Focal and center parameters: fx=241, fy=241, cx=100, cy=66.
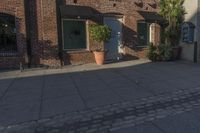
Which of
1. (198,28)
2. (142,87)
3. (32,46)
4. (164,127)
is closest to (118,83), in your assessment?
(142,87)

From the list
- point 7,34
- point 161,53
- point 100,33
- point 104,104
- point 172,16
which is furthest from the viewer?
point 172,16

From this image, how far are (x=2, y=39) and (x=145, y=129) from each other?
28.4 feet

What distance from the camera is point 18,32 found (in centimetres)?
1079

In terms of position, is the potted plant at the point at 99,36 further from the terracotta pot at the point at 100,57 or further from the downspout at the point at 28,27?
the downspout at the point at 28,27

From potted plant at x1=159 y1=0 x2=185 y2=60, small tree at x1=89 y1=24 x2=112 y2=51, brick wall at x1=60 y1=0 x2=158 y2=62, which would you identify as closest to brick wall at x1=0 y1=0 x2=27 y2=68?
small tree at x1=89 y1=24 x2=112 y2=51

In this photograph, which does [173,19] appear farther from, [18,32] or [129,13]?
[18,32]

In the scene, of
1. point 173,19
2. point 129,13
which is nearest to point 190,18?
point 173,19

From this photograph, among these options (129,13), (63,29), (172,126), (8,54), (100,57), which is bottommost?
(172,126)

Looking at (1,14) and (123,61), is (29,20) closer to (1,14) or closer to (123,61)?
(1,14)

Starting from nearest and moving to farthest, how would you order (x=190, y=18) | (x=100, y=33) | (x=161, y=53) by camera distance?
(x=100, y=33) → (x=161, y=53) → (x=190, y=18)

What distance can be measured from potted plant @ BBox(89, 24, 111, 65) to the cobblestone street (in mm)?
2851

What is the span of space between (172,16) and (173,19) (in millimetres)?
195

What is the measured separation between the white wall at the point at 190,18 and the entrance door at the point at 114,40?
3.76 meters

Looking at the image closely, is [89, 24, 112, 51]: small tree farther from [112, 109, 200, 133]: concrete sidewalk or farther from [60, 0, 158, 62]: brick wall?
[112, 109, 200, 133]: concrete sidewalk
